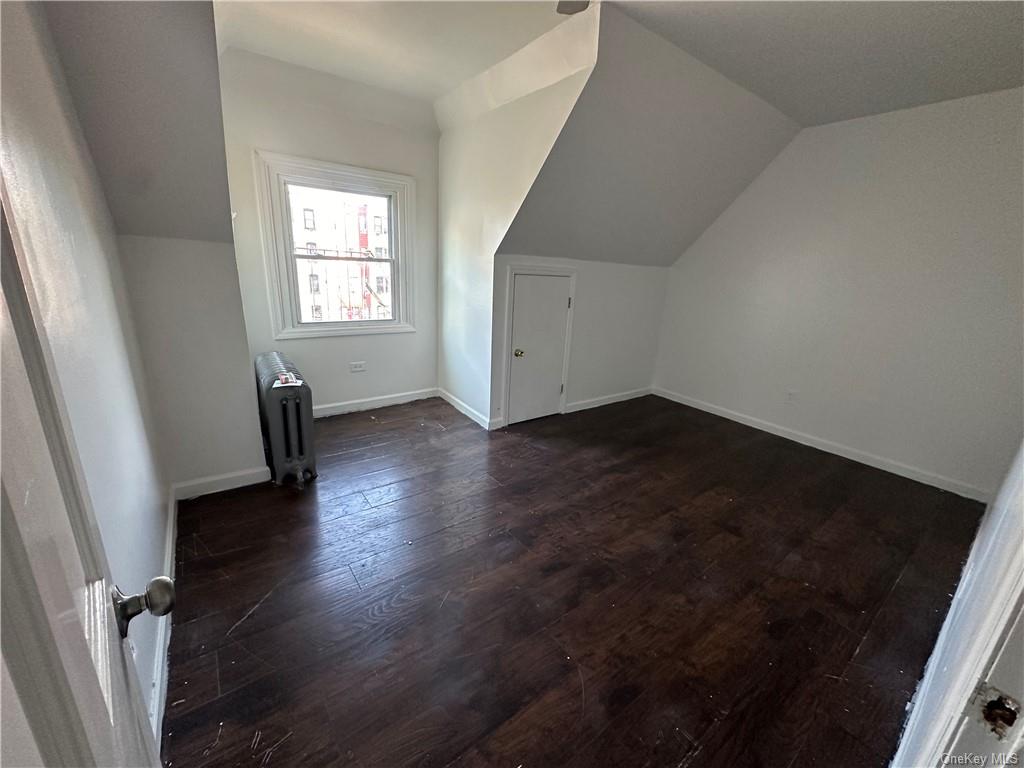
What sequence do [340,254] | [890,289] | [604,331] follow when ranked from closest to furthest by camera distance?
[890,289] < [340,254] < [604,331]

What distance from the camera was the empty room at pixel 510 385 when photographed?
1.02 m

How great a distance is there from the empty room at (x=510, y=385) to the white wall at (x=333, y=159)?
3 cm

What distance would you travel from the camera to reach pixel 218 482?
244 centimetres

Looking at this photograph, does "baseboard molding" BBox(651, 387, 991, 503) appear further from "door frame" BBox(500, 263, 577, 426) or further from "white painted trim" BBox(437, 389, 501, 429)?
"white painted trim" BBox(437, 389, 501, 429)

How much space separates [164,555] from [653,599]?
221 cm

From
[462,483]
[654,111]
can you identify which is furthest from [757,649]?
[654,111]

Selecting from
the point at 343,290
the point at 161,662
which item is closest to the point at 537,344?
the point at 343,290

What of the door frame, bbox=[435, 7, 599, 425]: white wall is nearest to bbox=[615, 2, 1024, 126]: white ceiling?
bbox=[435, 7, 599, 425]: white wall

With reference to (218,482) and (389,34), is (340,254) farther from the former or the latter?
(218,482)

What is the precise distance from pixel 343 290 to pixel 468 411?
154cm

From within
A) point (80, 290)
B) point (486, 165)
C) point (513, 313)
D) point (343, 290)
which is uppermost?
point (486, 165)

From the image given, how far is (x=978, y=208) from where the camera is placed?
8.45ft

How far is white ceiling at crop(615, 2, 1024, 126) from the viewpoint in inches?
69.7

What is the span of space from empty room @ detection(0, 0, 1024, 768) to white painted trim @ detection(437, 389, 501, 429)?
0.04 metres
